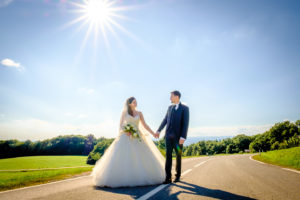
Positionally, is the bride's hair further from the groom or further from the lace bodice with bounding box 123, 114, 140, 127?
the groom

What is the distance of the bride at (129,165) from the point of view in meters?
4.14

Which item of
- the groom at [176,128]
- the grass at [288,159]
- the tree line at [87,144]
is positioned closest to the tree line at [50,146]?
the tree line at [87,144]

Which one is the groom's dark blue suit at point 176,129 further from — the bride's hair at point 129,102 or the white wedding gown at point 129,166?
the bride's hair at point 129,102

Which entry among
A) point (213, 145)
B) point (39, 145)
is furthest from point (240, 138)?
point (39, 145)

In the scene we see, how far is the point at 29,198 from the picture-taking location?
342 cm

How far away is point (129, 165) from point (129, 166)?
0.09ft

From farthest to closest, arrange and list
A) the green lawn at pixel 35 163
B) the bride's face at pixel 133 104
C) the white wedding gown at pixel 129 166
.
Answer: the green lawn at pixel 35 163 → the bride's face at pixel 133 104 → the white wedding gown at pixel 129 166

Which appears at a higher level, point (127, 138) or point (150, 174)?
point (127, 138)

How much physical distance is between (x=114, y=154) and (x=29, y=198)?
1925mm

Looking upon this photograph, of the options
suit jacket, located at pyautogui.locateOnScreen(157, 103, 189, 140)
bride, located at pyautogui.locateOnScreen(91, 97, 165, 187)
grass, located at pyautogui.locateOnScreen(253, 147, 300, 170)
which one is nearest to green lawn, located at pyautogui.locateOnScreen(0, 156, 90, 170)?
grass, located at pyautogui.locateOnScreen(253, 147, 300, 170)

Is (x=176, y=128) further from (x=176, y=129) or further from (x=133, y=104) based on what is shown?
(x=133, y=104)

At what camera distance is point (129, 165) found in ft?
14.2

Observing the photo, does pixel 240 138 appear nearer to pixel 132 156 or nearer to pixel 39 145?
pixel 39 145

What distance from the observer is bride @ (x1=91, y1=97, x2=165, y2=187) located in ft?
13.6
